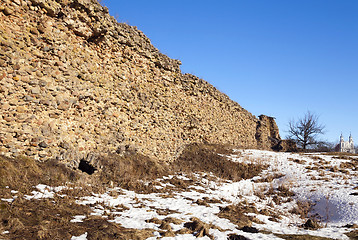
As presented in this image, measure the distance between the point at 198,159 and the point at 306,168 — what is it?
6078 mm

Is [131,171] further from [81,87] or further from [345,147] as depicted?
[345,147]

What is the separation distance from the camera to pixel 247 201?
8672 millimetres

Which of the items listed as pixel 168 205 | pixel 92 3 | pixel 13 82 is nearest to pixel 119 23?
pixel 92 3

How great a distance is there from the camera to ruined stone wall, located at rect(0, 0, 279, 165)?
273 inches

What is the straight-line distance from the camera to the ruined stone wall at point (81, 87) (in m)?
6.93

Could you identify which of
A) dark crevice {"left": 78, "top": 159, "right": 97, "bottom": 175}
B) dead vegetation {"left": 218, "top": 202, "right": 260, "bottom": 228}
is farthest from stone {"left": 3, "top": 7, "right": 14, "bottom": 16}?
dead vegetation {"left": 218, "top": 202, "right": 260, "bottom": 228}

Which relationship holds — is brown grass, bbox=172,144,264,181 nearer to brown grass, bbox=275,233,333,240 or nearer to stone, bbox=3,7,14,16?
brown grass, bbox=275,233,333,240

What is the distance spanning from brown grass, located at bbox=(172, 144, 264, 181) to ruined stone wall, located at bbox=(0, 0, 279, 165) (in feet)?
2.21

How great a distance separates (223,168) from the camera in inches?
520

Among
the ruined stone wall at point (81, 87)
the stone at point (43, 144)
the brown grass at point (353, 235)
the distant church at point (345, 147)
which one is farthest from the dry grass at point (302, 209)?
the distant church at point (345, 147)

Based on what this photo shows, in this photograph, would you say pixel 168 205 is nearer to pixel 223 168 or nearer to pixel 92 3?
pixel 223 168

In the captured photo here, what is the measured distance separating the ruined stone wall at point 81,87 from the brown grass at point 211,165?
674 mm

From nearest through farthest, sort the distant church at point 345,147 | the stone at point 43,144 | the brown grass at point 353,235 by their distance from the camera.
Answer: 1. the brown grass at point 353,235
2. the stone at point 43,144
3. the distant church at point 345,147

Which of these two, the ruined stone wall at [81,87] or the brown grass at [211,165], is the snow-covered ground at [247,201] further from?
the ruined stone wall at [81,87]
